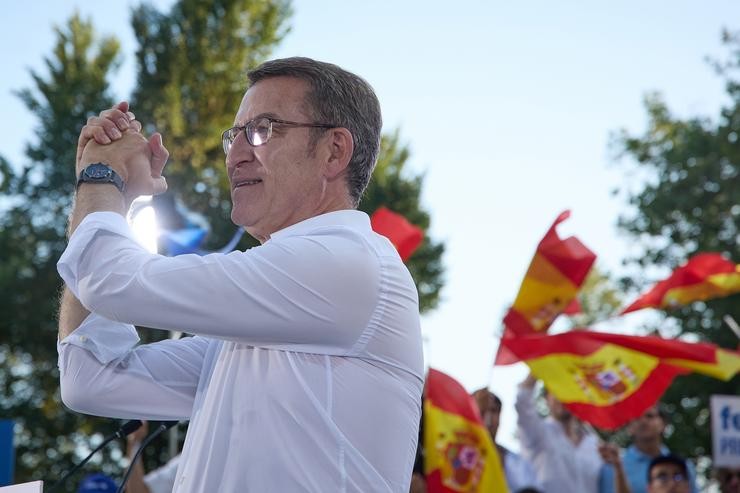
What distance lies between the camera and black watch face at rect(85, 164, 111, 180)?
253cm

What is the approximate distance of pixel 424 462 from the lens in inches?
333

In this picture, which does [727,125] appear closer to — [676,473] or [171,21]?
[171,21]

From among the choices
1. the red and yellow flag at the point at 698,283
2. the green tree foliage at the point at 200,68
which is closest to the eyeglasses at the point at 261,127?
the red and yellow flag at the point at 698,283

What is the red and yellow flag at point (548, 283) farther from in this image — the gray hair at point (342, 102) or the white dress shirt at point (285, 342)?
the white dress shirt at point (285, 342)

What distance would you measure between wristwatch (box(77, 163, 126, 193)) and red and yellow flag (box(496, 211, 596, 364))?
6.19m

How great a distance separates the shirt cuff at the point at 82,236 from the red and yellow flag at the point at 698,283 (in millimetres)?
8922

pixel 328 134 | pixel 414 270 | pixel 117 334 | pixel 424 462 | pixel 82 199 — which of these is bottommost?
pixel 414 270

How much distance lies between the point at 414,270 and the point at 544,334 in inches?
785

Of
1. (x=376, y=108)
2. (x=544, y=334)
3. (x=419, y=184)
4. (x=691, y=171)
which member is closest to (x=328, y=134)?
(x=376, y=108)

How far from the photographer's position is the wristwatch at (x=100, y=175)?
2.53 metres

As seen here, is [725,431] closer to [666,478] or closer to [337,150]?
[666,478]

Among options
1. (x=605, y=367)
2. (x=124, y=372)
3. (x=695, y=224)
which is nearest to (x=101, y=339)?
(x=124, y=372)

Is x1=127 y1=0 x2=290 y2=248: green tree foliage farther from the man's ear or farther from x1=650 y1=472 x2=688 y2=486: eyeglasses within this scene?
the man's ear

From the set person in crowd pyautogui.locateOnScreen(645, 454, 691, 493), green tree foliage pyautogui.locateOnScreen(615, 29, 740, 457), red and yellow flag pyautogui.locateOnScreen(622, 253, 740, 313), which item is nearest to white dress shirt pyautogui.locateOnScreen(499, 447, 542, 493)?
person in crowd pyautogui.locateOnScreen(645, 454, 691, 493)
